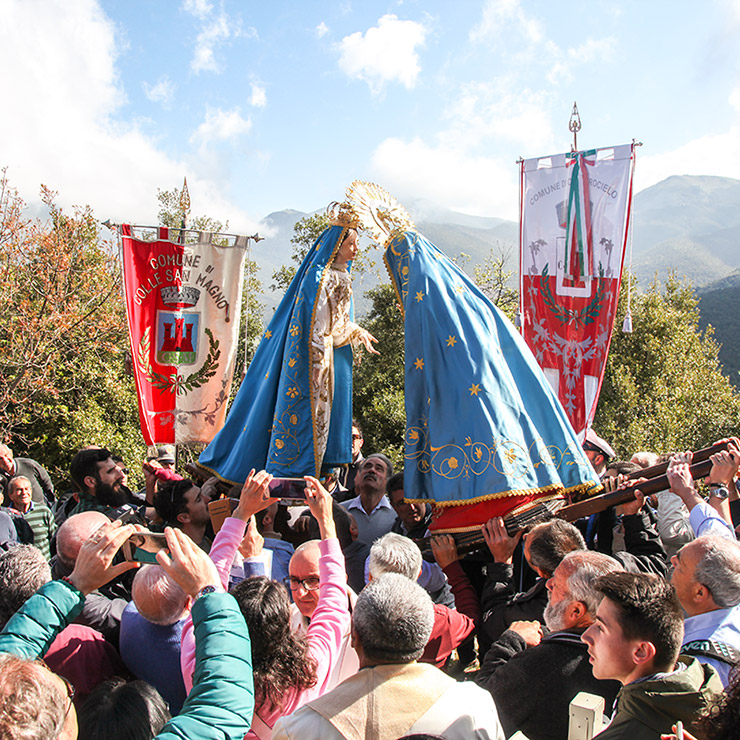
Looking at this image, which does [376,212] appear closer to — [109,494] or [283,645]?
[109,494]

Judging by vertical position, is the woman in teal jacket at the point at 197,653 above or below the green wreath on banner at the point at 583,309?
below

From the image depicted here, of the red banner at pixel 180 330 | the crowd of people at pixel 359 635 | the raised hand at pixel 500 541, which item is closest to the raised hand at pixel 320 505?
the crowd of people at pixel 359 635

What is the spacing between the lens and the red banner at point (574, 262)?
6797mm

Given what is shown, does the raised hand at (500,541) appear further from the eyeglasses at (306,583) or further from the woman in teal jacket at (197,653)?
the woman in teal jacket at (197,653)

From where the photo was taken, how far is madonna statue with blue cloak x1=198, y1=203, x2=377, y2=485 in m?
4.94

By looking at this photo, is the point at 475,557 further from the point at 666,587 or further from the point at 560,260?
the point at 560,260

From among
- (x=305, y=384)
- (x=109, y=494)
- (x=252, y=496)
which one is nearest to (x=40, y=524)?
(x=109, y=494)

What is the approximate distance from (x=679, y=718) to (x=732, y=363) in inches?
1654

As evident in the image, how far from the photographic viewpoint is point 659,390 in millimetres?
15266

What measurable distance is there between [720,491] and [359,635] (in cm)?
270

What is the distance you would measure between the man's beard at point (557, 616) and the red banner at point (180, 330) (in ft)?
13.0

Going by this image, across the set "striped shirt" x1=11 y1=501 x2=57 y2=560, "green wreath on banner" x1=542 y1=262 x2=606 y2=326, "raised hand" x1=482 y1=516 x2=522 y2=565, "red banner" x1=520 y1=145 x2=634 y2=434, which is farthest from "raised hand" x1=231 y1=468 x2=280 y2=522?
"green wreath on banner" x1=542 y1=262 x2=606 y2=326

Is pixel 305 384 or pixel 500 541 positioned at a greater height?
pixel 305 384

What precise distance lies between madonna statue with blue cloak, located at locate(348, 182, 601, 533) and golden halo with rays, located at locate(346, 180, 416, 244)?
2.5 inches
